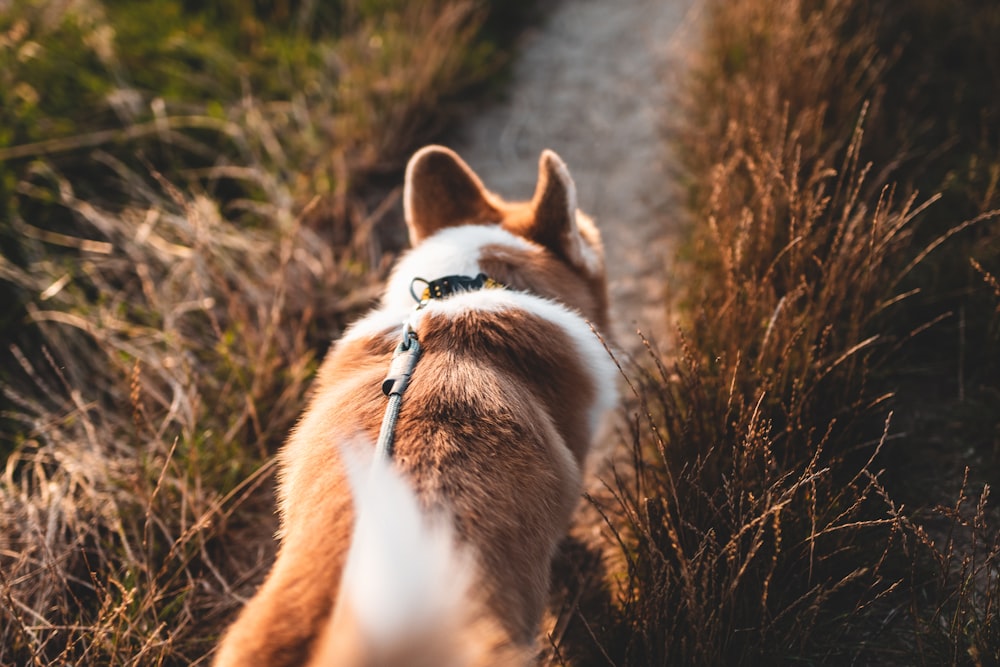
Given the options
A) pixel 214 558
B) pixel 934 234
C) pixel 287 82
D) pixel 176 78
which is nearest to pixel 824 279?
pixel 934 234

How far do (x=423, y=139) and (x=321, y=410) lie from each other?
9.08 ft

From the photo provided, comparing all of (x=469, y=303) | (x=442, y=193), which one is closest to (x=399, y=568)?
(x=469, y=303)

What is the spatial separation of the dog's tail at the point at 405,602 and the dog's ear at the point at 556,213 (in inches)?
42.3

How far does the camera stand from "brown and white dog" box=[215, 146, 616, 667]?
3.01 ft

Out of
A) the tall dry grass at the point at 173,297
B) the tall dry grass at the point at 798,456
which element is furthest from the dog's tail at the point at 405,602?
the tall dry grass at the point at 173,297

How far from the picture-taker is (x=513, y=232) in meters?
1.92

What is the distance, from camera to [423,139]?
152 inches

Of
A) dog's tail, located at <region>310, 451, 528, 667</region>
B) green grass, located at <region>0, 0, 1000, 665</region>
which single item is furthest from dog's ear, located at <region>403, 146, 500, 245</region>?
dog's tail, located at <region>310, 451, 528, 667</region>

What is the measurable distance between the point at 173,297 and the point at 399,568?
2.39 m

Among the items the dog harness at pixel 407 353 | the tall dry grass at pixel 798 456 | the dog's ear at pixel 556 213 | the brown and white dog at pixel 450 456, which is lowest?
the tall dry grass at pixel 798 456

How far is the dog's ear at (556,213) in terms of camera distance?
1.81 meters

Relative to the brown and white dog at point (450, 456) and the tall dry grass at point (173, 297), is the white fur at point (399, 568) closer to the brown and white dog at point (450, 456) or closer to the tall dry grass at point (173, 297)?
the brown and white dog at point (450, 456)

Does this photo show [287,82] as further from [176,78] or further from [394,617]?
[394,617]

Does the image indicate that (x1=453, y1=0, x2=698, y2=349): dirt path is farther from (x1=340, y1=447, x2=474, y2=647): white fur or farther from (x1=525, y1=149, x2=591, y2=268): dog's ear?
(x1=340, y1=447, x2=474, y2=647): white fur
